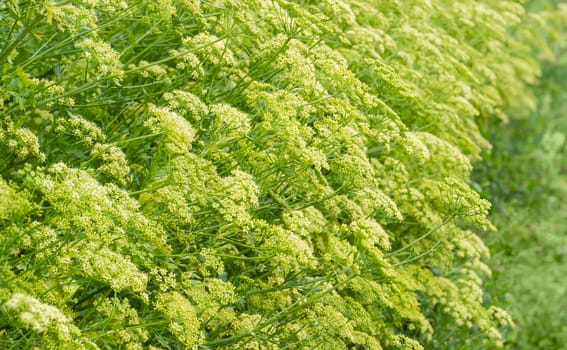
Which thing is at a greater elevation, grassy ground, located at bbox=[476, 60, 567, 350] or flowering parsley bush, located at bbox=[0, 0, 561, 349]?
flowering parsley bush, located at bbox=[0, 0, 561, 349]

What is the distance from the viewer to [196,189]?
4.30 meters

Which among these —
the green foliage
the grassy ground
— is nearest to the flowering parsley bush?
the grassy ground

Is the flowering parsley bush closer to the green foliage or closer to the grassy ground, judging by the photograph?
the grassy ground

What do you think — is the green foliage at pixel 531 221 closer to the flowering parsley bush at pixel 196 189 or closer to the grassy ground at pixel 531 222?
the grassy ground at pixel 531 222

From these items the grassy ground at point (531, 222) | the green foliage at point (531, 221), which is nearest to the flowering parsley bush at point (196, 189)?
the grassy ground at point (531, 222)

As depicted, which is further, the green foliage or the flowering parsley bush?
the green foliage

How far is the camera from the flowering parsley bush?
3.71m

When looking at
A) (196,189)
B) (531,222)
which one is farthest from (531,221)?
(196,189)

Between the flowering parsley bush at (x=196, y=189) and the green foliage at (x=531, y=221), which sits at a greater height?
the flowering parsley bush at (x=196, y=189)

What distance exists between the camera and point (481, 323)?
6328 millimetres

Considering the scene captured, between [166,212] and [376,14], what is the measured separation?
3268 millimetres

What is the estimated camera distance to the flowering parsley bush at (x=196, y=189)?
371 centimetres

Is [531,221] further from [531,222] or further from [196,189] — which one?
[196,189]

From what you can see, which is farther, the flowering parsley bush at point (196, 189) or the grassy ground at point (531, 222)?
the grassy ground at point (531, 222)
